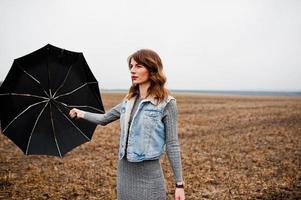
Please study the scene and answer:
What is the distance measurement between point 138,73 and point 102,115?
73cm

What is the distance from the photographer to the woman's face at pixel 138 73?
9.29ft

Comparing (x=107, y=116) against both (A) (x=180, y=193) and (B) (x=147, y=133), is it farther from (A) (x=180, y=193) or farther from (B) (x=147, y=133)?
(A) (x=180, y=193)

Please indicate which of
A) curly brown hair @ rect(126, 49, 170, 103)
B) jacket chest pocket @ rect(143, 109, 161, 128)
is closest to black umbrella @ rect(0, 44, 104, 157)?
curly brown hair @ rect(126, 49, 170, 103)

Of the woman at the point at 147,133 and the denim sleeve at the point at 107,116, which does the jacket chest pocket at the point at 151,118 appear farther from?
the denim sleeve at the point at 107,116

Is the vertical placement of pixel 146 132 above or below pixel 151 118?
below

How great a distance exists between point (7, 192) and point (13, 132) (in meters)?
4.49

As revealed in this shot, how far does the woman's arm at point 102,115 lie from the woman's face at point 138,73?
375mm

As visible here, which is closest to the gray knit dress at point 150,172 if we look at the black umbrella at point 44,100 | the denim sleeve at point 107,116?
the denim sleeve at point 107,116

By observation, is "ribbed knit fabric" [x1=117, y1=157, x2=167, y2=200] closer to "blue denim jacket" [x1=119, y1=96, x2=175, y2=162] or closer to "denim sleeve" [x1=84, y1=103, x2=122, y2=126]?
"blue denim jacket" [x1=119, y1=96, x2=175, y2=162]

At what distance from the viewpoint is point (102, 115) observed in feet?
10.9

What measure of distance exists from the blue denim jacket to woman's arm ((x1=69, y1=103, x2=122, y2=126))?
0.39 meters

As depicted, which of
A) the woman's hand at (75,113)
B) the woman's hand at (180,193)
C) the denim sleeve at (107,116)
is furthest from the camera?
the woman's hand at (75,113)

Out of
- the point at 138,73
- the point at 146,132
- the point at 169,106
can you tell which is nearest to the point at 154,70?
the point at 138,73

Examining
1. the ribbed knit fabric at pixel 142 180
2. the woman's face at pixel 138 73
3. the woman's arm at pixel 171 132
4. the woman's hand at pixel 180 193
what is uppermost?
the woman's face at pixel 138 73
